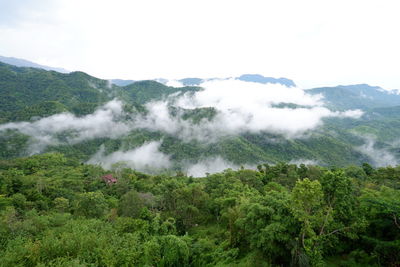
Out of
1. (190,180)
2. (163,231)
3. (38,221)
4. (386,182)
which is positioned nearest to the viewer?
(38,221)

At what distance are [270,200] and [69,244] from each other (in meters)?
17.6

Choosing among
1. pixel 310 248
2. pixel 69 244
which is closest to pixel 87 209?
pixel 69 244

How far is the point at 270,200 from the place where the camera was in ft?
71.5

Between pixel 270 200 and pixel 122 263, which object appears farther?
pixel 270 200

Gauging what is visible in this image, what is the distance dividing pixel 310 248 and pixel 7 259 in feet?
71.3

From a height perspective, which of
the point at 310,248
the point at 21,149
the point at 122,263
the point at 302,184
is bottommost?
the point at 21,149

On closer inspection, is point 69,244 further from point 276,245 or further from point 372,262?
point 372,262

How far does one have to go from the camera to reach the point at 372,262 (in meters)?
18.2

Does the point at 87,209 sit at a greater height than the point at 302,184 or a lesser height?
lesser

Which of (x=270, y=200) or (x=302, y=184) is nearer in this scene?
(x=302, y=184)

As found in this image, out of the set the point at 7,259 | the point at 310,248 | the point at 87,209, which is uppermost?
the point at 310,248

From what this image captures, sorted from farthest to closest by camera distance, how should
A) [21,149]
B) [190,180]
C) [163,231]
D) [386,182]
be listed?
[21,149] < [190,180] < [386,182] < [163,231]

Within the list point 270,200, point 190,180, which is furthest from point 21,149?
point 270,200

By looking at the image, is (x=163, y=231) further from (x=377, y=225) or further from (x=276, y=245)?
(x=377, y=225)
